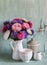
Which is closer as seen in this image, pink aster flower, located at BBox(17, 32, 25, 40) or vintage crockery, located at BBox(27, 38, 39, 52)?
pink aster flower, located at BBox(17, 32, 25, 40)

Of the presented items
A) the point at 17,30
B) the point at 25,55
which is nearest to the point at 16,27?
the point at 17,30

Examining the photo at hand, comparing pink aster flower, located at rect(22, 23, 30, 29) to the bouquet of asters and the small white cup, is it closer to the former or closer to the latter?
the bouquet of asters

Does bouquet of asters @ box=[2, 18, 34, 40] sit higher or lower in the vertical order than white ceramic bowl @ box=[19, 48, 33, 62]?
higher

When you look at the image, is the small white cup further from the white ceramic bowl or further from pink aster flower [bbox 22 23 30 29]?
pink aster flower [bbox 22 23 30 29]

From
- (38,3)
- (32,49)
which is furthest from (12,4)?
(32,49)

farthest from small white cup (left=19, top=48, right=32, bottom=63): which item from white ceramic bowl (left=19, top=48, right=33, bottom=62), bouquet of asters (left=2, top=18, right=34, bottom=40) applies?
bouquet of asters (left=2, top=18, right=34, bottom=40)

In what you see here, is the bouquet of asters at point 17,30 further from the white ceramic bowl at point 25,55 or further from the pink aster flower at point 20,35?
the white ceramic bowl at point 25,55

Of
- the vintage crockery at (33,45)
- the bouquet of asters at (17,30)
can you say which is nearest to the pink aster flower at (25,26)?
the bouquet of asters at (17,30)

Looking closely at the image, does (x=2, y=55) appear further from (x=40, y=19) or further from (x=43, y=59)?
(x=40, y=19)

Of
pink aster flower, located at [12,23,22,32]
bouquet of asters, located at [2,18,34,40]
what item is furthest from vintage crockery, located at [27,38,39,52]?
pink aster flower, located at [12,23,22,32]

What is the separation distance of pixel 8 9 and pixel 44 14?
0.40 metres

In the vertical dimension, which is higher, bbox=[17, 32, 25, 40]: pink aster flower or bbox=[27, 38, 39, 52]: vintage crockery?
bbox=[17, 32, 25, 40]: pink aster flower

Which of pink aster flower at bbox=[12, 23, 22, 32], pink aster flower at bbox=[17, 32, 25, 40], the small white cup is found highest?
pink aster flower at bbox=[12, 23, 22, 32]

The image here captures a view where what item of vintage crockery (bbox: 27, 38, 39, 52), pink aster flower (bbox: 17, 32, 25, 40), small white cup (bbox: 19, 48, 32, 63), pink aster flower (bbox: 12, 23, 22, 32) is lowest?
small white cup (bbox: 19, 48, 32, 63)
